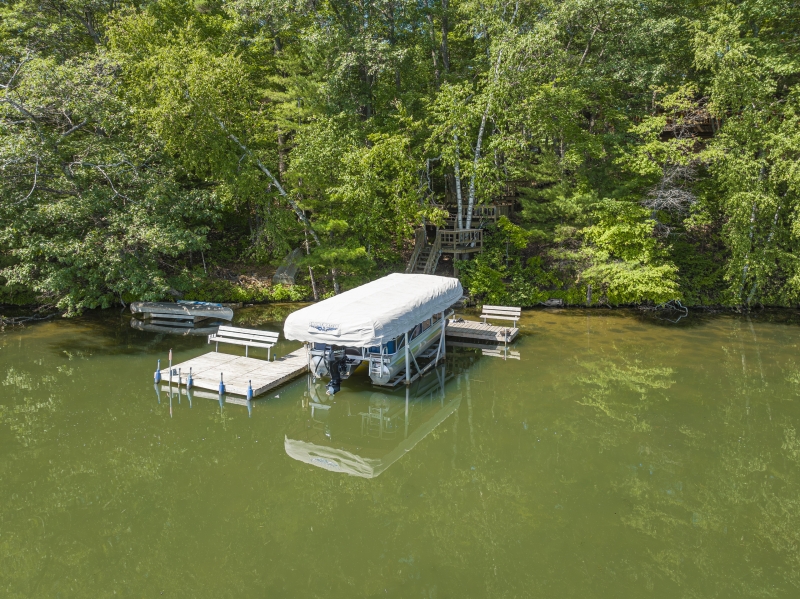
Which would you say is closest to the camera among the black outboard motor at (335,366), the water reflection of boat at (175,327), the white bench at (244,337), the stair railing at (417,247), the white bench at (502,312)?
the black outboard motor at (335,366)

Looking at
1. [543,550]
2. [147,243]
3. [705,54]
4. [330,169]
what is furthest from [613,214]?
[147,243]

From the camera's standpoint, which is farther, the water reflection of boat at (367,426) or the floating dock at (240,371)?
the floating dock at (240,371)

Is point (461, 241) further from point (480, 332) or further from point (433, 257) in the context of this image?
point (480, 332)

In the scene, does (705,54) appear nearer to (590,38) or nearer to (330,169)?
(590,38)

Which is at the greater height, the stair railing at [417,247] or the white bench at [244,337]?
the stair railing at [417,247]

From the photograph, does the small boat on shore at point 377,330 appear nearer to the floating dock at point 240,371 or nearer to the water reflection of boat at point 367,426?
the water reflection of boat at point 367,426

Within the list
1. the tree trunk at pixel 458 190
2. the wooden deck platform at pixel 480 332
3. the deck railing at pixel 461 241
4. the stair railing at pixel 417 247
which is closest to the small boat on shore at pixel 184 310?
the stair railing at pixel 417 247

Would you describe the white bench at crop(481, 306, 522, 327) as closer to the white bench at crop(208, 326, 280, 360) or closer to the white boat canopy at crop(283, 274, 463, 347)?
the white boat canopy at crop(283, 274, 463, 347)
